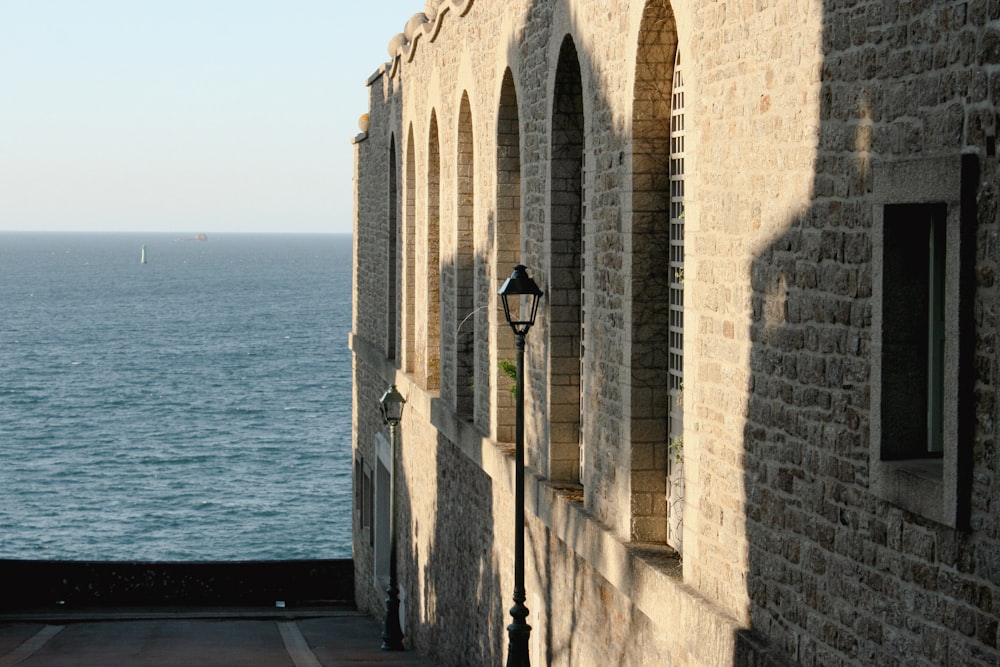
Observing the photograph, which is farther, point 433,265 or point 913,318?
point 433,265

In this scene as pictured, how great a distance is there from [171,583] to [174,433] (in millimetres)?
39122

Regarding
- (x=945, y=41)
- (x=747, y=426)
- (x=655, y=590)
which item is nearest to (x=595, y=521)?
(x=655, y=590)

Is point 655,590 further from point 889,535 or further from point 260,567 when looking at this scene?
point 260,567

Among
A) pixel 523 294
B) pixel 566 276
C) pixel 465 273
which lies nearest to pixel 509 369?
pixel 566 276

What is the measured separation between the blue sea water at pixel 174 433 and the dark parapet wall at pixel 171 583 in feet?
46.3

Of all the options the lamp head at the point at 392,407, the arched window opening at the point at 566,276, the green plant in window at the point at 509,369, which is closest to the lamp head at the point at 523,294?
the arched window opening at the point at 566,276

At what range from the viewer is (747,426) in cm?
866

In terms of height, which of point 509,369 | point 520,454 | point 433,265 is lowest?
point 520,454

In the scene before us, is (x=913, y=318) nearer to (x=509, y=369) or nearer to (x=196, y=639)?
(x=509, y=369)

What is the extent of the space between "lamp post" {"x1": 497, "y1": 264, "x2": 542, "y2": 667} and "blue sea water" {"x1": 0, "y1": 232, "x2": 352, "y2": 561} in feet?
99.5

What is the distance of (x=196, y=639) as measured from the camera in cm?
2347

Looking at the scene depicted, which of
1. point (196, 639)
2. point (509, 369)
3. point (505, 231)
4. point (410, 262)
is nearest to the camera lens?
point (509, 369)

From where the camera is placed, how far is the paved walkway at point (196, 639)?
2083 cm

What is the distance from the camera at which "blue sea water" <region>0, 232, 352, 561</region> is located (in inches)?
1813
